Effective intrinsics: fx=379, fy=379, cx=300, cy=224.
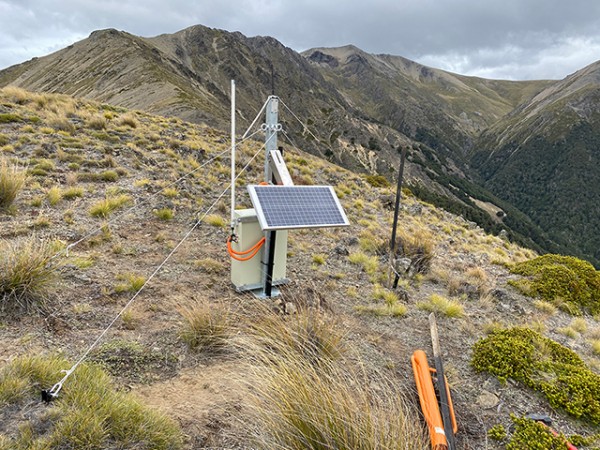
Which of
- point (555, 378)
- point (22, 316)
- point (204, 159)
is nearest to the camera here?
point (22, 316)

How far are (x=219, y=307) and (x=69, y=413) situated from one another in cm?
233

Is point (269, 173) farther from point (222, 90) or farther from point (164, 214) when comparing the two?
point (222, 90)

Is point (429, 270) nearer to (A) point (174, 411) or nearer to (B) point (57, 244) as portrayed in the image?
(A) point (174, 411)

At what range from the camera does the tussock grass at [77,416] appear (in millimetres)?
2723

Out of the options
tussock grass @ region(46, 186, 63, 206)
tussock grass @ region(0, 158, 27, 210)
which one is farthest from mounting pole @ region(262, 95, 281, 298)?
tussock grass @ region(0, 158, 27, 210)

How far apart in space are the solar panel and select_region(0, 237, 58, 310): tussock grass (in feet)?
9.31

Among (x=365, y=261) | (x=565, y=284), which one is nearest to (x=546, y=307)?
(x=565, y=284)

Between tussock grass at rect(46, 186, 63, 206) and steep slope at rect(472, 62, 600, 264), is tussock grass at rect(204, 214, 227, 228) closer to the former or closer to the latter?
tussock grass at rect(46, 186, 63, 206)

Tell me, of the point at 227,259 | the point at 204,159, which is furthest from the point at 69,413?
the point at 204,159

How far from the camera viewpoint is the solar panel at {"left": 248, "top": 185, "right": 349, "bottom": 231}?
215 inches

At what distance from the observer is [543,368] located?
502 centimetres

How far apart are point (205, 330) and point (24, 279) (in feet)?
7.46

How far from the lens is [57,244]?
6.21 metres

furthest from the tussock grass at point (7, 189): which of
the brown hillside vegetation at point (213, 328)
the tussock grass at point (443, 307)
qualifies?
the tussock grass at point (443, 307)
